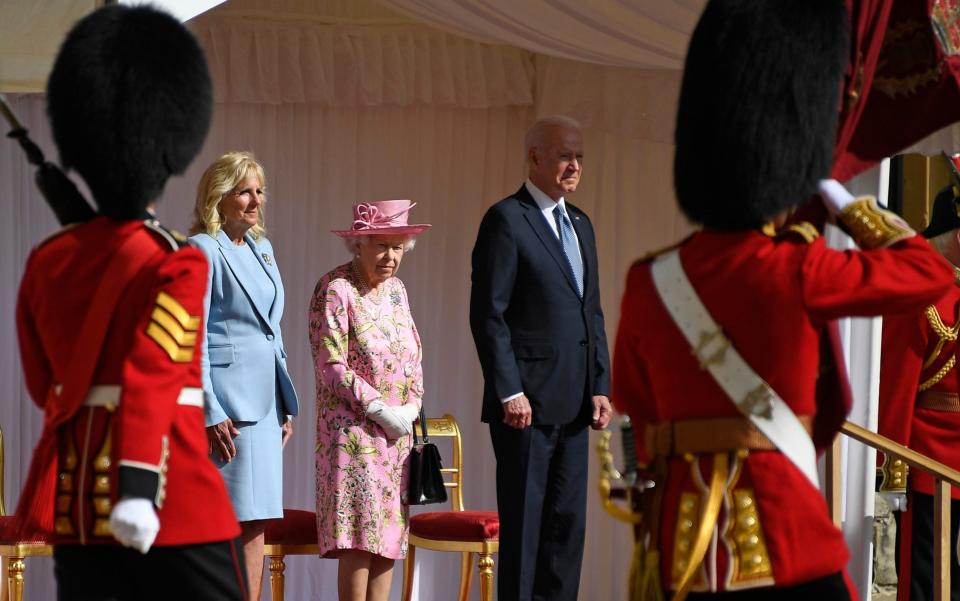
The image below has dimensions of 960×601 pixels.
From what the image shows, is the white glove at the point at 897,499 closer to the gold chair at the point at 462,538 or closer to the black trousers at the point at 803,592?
the gold chair at the point at 462,538

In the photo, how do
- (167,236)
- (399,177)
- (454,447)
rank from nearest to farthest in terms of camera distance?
(167,236), (454,447), (399,177)

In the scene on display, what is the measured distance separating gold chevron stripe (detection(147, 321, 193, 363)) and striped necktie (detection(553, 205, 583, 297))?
8.05 feet

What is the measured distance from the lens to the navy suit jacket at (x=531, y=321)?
5074 millimetres

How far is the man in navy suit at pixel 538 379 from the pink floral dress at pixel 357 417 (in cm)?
37

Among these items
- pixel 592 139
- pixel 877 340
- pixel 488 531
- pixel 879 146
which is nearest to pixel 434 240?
pixel 592 139

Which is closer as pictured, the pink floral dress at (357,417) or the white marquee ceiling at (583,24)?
the pink floral dress at (357,417)

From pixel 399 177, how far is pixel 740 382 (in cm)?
459

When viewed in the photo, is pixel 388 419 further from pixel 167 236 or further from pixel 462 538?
pixel 167 236

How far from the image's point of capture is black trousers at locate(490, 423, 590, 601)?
5020 mm

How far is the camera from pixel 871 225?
284 cm

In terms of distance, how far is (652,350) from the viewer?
2992mm

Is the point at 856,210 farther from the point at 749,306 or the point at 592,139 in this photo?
the point at 592,139

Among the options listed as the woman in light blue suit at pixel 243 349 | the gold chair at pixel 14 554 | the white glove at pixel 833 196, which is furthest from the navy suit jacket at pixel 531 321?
the white glove at pixel 833 196

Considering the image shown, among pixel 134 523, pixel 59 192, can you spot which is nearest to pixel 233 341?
pixel 59 192
